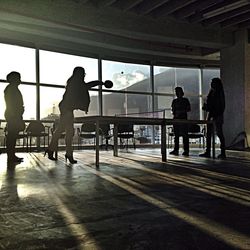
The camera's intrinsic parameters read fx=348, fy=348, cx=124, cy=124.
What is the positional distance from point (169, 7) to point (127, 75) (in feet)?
14.1

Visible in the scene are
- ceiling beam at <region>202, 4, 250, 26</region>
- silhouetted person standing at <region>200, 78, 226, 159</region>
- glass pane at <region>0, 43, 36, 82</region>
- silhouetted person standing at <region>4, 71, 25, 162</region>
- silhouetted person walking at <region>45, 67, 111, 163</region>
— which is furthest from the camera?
glass pane at <region>0, 43, 36, 82</region>

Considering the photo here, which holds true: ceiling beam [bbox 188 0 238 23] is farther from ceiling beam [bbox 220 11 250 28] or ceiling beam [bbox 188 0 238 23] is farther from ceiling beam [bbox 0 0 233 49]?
ceiling beam [bbox 220 11 250 28]

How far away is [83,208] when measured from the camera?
219cm

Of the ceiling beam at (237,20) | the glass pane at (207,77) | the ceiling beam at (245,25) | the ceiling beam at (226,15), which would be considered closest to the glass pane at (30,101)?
the ceiling beam at (226,15)

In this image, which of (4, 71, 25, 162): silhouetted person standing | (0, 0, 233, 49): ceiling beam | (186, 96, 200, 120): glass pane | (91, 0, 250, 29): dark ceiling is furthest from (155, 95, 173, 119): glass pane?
(4, 71, 25, 162): silhouetted person standing

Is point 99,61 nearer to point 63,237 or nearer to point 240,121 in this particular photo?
point 240,121

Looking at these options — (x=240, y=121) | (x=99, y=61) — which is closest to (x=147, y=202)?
(x=240, y=121)

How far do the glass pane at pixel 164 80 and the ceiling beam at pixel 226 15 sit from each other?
3.53 metres

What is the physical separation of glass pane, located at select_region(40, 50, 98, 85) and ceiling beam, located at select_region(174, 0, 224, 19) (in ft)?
11.9

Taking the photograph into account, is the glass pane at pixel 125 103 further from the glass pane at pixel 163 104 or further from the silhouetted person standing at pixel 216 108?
the silhouetted person standing at pixel 216 108

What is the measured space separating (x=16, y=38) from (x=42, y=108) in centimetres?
207

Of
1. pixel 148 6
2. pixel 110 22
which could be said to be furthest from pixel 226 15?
pixel 110 22

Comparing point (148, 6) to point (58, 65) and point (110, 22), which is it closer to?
point (110, 22)

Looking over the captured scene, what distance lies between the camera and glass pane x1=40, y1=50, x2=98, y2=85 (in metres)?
10.0
